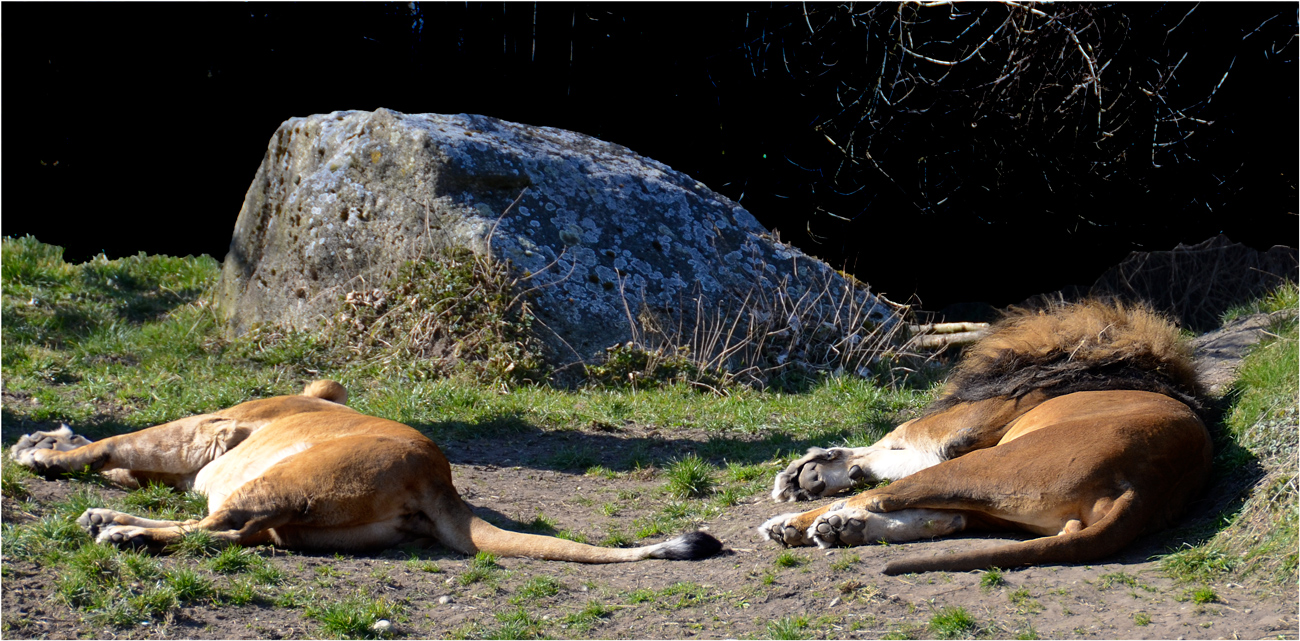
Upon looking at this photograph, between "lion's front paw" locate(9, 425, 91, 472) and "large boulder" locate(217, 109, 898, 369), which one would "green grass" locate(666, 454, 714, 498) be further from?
"lion's front paw" locate(9, 425, 91, 472)

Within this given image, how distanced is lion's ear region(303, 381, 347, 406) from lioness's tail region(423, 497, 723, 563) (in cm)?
142

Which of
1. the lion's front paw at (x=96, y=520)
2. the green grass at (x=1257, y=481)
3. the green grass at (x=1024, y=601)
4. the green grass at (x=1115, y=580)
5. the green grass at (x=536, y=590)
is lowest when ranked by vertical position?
the green grass at (x=536, y=590)

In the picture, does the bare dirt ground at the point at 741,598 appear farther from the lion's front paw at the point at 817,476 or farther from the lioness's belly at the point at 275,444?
the lion's front paw at the point at 817,476

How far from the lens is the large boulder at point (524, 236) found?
297 inches

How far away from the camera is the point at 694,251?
8.07 metres

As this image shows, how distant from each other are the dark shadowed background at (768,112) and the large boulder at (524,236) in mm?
1301

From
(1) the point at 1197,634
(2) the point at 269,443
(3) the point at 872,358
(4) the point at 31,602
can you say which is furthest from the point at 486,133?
(1) the point at 1197,634

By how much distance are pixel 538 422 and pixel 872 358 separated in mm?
3067

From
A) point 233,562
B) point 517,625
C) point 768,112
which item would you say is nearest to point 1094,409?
point 517,625

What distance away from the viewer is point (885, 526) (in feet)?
12.7

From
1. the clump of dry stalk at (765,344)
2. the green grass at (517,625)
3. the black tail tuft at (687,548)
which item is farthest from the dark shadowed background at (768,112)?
the green grass at (517,625)

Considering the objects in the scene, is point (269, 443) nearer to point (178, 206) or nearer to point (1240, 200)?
point (178, 206)

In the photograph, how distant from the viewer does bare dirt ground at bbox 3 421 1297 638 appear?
9.79 ft

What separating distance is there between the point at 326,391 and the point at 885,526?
2.94 metres
